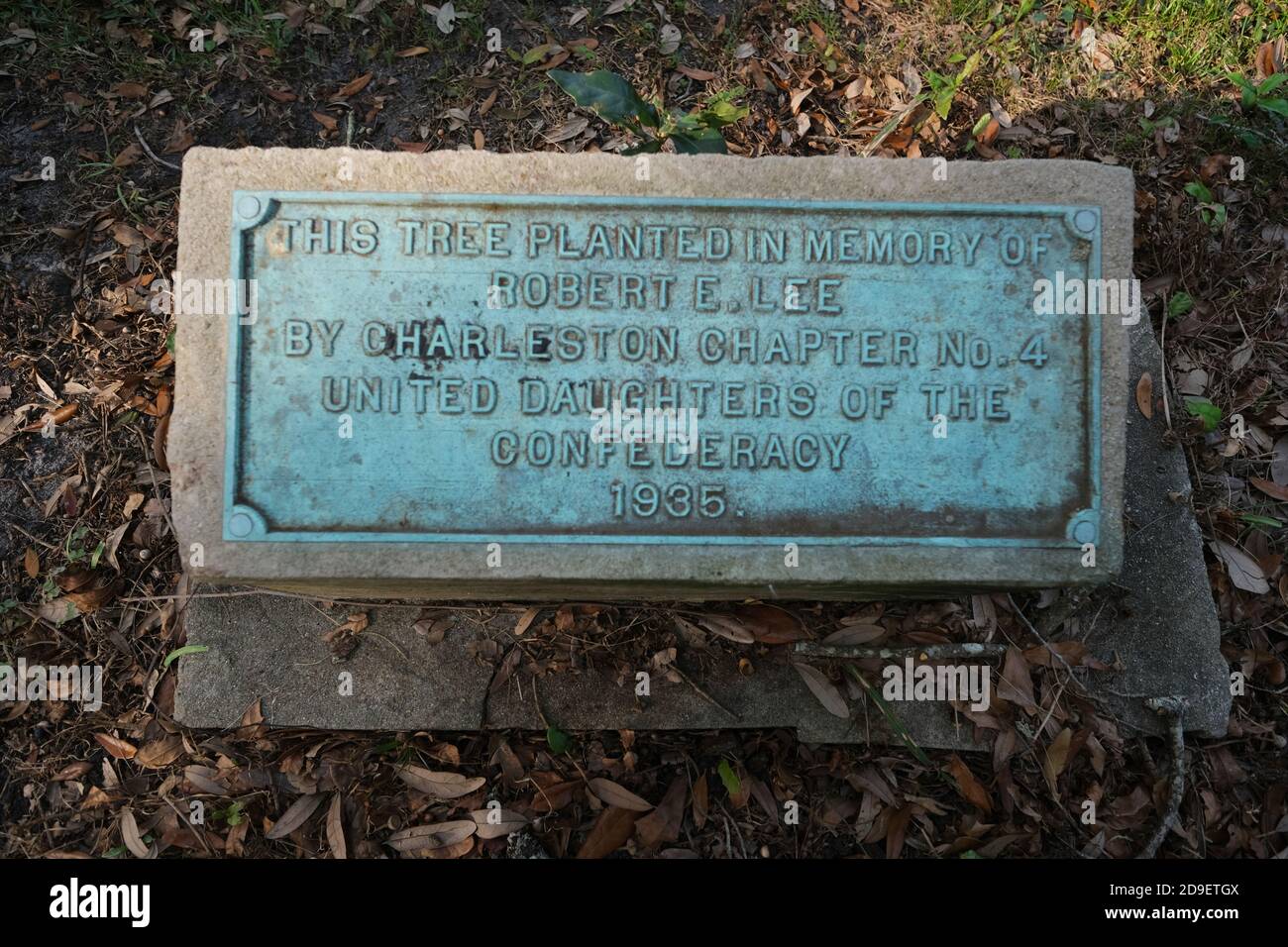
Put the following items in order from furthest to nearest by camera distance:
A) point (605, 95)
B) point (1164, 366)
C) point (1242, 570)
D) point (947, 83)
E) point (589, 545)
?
point (947, 83), point (1164, 366), point (1242, 570), point (605, 95), point (589, 545)

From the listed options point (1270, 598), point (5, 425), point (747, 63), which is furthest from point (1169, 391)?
point (5, 425)

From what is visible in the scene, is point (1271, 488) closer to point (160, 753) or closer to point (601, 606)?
point (601, 606)

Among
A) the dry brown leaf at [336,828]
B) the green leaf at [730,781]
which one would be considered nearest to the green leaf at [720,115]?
the green leaf at [730,781]

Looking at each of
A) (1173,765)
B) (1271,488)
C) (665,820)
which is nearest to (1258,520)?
(1271,488)

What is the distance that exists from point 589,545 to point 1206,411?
2319 mm

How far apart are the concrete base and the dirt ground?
0.27ft

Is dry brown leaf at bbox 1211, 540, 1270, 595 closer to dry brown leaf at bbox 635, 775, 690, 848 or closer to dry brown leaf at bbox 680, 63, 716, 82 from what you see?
dry brown leaf at bbox 635, 775, 690, 848

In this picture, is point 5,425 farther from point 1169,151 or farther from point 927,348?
point 1169,151

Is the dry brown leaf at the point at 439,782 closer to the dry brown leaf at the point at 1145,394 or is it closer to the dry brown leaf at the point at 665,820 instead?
the dry brown leaf at the point at 665,820

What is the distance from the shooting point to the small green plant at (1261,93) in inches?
138

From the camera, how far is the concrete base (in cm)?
288

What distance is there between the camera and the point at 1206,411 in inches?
124

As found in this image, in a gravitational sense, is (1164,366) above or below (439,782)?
above

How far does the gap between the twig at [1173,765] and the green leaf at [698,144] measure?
230 centimetres
